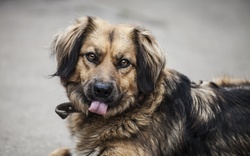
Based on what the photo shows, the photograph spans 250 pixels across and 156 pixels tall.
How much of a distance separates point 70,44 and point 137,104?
102 cm

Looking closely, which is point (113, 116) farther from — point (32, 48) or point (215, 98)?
point (32, 48)

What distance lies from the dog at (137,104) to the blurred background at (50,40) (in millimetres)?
1102

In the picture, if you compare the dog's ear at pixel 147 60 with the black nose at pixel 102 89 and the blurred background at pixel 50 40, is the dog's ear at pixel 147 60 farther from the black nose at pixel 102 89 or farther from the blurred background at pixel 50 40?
the blurred background at pixel 50 40

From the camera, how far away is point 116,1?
16.1 m

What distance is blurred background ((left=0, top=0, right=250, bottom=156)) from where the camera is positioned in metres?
7.08

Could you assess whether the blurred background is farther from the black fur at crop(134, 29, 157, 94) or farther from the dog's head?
the black fur at crop(134, 29, 157, 94)

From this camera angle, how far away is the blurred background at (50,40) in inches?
279

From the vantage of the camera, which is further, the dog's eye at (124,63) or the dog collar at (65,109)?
the dog collar at (65,109)

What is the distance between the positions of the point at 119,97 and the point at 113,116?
25 centimetres

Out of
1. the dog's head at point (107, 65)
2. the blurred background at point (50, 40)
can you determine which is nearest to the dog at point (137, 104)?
the dog's head at point (107, 65)

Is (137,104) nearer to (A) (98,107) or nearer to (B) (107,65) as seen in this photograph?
(A) (98,107)

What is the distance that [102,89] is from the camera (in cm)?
473

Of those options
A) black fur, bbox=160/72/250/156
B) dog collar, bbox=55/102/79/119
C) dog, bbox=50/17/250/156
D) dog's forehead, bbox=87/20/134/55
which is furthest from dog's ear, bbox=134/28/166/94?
dog collar, bbox=55/102/79/119

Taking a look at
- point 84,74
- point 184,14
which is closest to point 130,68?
point 84,74
